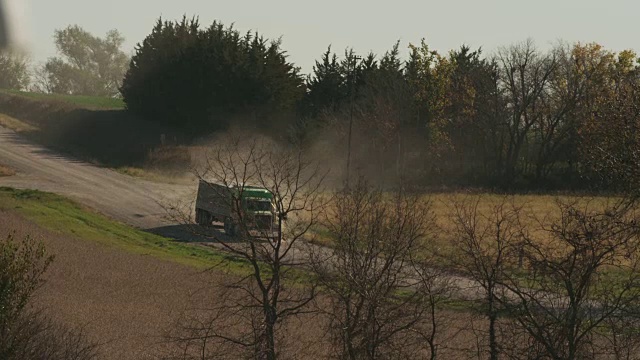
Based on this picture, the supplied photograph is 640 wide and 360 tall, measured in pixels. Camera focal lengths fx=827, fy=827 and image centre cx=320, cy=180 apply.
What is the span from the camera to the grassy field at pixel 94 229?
39.3 m

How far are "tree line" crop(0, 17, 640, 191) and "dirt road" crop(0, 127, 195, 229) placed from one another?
41.6ft

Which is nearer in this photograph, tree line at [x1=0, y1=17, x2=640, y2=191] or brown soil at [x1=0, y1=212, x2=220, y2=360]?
brown soil at [x1=0, y1=212, x2=220, y2=360]

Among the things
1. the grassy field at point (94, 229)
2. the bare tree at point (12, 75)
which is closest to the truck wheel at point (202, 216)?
the grassy field at point (94, 229)

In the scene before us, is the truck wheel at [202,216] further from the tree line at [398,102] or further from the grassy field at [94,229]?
the tree line at [398,102]

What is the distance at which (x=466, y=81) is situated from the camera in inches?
3130

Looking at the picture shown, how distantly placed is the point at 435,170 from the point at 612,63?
20236 millimetres

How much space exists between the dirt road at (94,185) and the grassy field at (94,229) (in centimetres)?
177

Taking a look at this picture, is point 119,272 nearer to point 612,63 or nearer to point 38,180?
point 38,180

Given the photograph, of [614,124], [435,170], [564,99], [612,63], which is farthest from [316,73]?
[614,124]

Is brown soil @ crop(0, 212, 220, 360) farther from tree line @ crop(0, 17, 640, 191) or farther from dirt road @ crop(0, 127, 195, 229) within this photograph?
tree line @ crop(0, 17, 640, 191)

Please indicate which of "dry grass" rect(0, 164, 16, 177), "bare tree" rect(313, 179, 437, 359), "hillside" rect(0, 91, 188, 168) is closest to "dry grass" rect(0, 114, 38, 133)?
"hillside" rect(0, 91, 188, 168)

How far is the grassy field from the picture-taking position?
1549 inches

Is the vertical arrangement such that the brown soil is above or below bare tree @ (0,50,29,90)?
below

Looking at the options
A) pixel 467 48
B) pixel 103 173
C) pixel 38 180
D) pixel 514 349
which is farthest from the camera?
pixel 467 48
